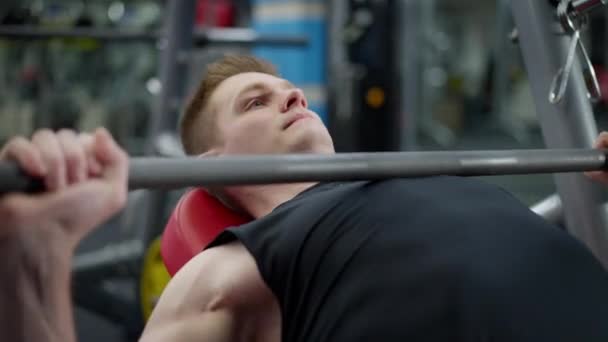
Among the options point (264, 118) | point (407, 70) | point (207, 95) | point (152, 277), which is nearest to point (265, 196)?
point (264, 118)

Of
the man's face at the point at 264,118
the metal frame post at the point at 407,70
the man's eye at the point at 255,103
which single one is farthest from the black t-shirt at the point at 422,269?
the metal frame post at the point at 407,70

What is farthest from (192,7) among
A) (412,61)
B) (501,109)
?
(501,109)

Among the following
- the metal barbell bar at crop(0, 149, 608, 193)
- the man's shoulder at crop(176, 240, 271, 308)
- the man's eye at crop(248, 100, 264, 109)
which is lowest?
the man's shoulder at crop(176, 240, 271, 308)

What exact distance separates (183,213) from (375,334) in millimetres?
649

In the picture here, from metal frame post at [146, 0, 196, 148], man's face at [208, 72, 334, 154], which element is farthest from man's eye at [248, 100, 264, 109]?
metal frame post at [146, 0, 196, 148]

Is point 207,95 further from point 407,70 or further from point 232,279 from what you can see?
point 407,70

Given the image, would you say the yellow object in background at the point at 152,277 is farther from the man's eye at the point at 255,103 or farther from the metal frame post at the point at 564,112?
the metal frame post at the point at 564,112

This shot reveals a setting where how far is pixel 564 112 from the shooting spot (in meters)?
1.68

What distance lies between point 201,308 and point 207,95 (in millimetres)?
639

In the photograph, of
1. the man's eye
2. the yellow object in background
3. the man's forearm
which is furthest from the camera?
the yellow object in background

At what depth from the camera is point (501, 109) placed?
26.1ft

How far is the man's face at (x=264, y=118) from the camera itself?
1.56 metres

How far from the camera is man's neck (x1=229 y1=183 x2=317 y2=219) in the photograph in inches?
64.6

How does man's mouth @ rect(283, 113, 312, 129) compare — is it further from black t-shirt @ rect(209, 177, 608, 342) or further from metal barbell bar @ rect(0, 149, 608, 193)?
metal barbell bar @ rect(0, 149, 608, 193)
